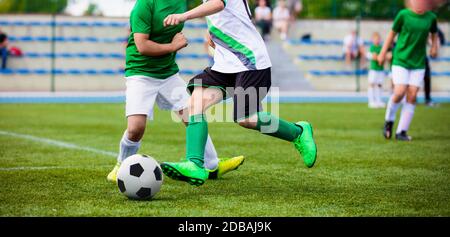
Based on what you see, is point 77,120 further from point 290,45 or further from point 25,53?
point 290,45

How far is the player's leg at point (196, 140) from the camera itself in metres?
6.20

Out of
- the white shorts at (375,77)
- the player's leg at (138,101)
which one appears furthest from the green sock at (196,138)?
the white shorts at (375,77)

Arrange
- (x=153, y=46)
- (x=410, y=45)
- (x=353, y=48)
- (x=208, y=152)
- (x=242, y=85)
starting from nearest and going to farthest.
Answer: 1. (x=242, y=85)
2. (x=153, y=46)
3. (x=208, y=152)
4. (x=410, y=45)
5. (x=353, y=48)

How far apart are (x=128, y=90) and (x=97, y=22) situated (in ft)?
76.8

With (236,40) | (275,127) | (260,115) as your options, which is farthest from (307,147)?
(236,40)

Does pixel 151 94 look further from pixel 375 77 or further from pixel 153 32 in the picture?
pixel 375 77

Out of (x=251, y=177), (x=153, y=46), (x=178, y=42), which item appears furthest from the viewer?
(x=251, y=177)

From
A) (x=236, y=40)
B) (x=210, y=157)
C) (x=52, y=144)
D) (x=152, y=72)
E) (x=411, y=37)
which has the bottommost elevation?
(x=52, y=144)

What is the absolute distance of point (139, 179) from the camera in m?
6.09

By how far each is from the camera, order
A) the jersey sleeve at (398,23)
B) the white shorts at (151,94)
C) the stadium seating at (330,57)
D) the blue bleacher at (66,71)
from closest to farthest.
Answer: the white shorts at (151,94), the jersey sleeve at (398,23), the blue bleacher at (66,71), the stadium seating at (330,57)

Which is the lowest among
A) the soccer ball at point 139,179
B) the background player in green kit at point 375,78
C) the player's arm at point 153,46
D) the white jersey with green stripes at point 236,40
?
the background player in green kit at point 375,78

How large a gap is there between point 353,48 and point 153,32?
23.2m

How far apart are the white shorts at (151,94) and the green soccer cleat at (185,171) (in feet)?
3.03

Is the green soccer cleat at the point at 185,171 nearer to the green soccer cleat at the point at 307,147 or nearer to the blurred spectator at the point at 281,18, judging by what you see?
the green soccer cleat at the point at 307,147
